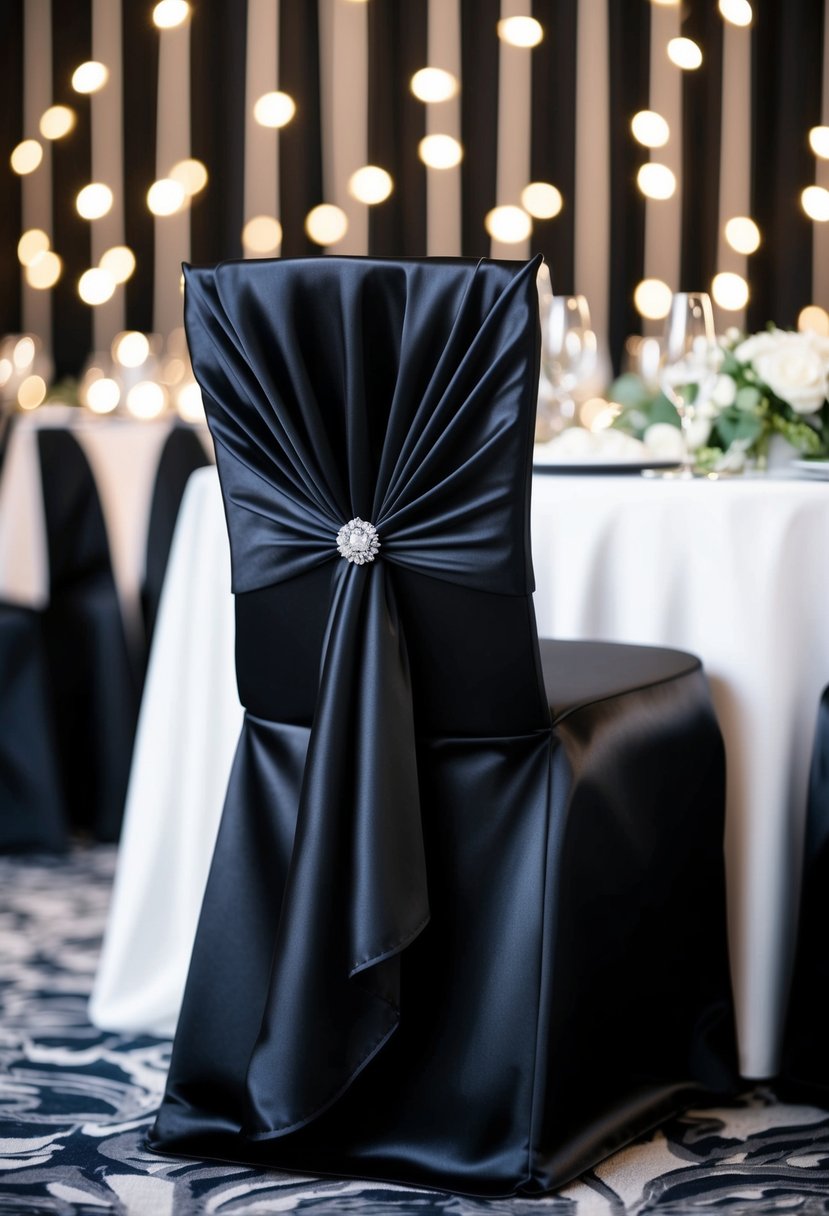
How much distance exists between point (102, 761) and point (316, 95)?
3.11 meters

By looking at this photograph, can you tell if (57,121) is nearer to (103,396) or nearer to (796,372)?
(103,396)

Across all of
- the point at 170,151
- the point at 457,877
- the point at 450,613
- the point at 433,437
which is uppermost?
the point at 170,151

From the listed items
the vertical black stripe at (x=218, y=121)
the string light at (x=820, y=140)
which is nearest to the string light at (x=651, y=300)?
the string light at (x=820, y=140)

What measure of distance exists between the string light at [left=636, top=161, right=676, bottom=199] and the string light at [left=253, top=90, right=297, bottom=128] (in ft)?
4.16

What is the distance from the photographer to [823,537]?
176cm

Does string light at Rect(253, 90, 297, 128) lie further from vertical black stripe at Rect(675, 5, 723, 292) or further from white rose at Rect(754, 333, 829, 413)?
white rose at Rect(754, 333, 829, 413)

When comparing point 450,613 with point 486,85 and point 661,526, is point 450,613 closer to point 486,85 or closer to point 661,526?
point 661,526

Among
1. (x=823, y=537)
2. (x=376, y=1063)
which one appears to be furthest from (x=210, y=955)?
(x=823, y=537)

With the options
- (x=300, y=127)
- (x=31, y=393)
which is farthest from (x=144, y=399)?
(x=300, y=127)

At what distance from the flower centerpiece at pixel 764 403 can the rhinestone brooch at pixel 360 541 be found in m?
0.78

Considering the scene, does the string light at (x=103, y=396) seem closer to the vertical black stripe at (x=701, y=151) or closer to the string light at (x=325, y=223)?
the string light at (x=325, y=223)

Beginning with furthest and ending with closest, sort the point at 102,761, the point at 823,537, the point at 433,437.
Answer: the point at 102,761
the point at 823,537
the point at 433,437

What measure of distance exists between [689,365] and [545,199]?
11.0 ft

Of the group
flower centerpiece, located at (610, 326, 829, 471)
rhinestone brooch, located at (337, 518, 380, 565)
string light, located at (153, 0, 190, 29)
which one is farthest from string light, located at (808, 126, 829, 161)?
rhinestone brooch, located at (337, 518, 380, 565)
